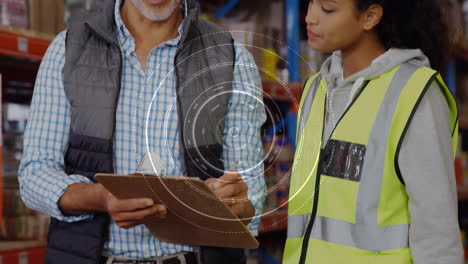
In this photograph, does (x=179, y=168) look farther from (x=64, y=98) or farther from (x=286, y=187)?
(x=64, y=98)

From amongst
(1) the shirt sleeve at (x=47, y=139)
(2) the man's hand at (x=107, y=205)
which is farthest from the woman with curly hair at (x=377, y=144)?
(1) the shirt sleeve at (x=47, y=139)

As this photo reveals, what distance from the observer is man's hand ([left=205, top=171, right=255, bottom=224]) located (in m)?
0.83

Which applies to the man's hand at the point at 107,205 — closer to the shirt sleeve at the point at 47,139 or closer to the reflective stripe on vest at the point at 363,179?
the shirt sleeve at the point at 47,139

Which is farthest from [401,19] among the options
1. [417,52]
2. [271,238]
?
[271,238]

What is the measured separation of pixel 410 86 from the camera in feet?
3.51

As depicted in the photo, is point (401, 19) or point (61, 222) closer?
point (61, 222)

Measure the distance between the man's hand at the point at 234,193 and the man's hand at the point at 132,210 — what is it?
10 cm

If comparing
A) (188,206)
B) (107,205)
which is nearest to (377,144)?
(188,206)

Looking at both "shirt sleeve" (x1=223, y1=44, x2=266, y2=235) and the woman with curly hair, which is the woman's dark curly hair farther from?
"shirt sleeve" (x1=223, y1=44, x2=266, y2=235)

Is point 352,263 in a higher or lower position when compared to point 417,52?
lower

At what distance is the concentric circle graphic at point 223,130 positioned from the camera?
0.90 metres

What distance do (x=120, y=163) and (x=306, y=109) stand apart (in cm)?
39

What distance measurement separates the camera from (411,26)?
1174 mm

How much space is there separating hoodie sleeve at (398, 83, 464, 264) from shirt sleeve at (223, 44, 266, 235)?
29 centimetres
